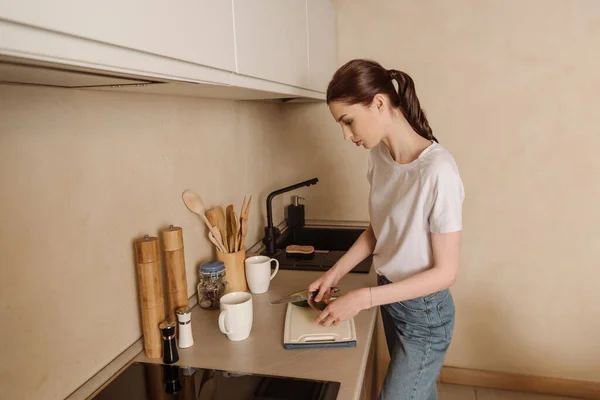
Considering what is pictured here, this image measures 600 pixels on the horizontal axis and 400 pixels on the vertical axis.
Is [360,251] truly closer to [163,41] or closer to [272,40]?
[272,40]

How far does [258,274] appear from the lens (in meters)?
1.46

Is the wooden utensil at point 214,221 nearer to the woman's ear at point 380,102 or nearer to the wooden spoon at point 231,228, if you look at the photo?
the wooden spoon at point 231,228

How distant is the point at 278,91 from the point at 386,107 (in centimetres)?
30

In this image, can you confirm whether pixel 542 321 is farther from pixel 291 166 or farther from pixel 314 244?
pixel 291 166

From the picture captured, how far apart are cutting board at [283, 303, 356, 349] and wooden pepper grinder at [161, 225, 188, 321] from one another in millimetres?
298

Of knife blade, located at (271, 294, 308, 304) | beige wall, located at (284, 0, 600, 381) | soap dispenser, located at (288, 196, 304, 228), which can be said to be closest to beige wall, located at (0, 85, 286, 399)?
knife blade, located at (271, 294, 308, 304)

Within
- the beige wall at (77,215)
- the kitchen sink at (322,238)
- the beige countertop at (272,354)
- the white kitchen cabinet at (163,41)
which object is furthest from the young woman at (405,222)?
the kitchen sink at (322,238)

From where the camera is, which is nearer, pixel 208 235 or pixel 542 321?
pixel 208 235

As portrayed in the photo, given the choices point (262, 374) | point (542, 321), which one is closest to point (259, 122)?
point (262, 374)

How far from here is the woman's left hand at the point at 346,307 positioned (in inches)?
46.3

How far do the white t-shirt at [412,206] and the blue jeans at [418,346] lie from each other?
11cm

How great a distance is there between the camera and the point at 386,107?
1248mm

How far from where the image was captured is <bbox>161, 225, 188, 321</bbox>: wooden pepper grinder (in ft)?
3.86

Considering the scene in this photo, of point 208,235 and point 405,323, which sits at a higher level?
point 208,235
